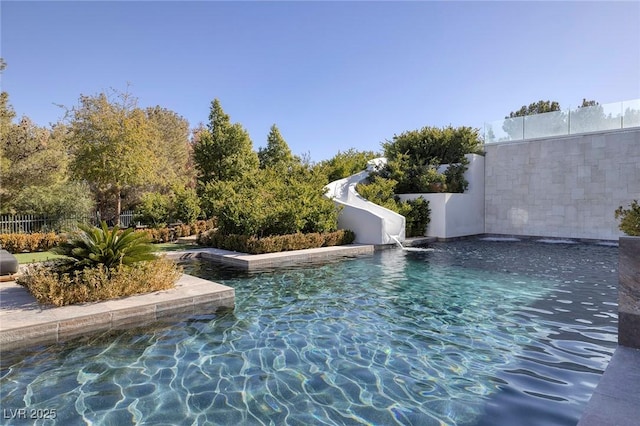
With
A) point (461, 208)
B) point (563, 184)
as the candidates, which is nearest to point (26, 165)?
point (461, 208)

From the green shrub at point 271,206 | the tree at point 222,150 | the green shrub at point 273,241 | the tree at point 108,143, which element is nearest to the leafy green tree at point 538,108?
the tree at point 222,150

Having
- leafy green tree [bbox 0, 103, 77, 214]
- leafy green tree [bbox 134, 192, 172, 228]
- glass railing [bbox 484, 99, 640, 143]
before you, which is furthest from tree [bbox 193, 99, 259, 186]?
glass railing [bbox 484, 99, 640, 143]

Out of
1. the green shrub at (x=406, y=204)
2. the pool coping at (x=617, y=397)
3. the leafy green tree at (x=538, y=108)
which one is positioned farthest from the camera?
the leafy green tree at (x=538, y=108)

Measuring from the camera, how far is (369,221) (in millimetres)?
14891

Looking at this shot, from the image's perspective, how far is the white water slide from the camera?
14.7m

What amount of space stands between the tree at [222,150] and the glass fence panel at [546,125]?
48.9ft

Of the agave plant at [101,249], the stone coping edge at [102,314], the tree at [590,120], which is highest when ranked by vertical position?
the tree at [590,120]

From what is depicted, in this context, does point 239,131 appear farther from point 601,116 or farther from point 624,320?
point 624,320

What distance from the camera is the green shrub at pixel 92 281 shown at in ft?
18.8

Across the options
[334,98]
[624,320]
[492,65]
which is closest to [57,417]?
[624,320]

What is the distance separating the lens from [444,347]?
473 centimetres

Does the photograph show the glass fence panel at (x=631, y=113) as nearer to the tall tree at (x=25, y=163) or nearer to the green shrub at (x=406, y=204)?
the green shrub at (x=406, y=204)

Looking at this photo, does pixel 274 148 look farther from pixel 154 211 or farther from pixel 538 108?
pixel 538 108

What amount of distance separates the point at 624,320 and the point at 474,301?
3131mm
